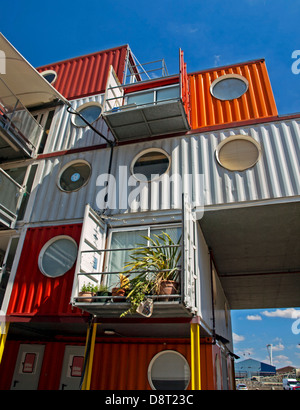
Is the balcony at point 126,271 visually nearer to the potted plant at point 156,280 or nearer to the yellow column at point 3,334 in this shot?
the potted plant at point 156,280

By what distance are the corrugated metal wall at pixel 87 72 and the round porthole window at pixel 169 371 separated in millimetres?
9949

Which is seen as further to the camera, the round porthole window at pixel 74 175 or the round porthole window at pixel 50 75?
the round porthole window at pixel 50 75

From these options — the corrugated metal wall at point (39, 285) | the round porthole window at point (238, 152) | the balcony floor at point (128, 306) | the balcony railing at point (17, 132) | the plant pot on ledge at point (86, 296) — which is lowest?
the balcony floor at point (128, 306)

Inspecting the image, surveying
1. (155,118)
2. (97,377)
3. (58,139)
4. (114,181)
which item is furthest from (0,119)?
(97,377)

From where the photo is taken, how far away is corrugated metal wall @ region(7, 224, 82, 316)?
825 cm

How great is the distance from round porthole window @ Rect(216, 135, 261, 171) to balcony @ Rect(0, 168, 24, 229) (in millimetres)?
6642

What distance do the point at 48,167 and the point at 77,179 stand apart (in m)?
1.36

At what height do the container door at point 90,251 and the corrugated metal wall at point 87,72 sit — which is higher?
the corrugated metal wall at point 87,72

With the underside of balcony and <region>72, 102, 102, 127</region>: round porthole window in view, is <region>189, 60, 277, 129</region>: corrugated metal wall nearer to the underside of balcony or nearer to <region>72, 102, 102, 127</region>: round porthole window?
<region>72, 102, 102, 127</region>: round porthole window

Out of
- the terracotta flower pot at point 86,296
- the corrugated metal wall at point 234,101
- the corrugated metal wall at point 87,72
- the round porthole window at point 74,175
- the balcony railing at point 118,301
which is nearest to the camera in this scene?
the balcony railing at point 118,301

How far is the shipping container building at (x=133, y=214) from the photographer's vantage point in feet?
25.9

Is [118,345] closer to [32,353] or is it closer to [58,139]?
[32,353]

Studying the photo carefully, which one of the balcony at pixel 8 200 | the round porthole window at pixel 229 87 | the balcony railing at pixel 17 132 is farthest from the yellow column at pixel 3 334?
the round porthole window at pixel 229 87

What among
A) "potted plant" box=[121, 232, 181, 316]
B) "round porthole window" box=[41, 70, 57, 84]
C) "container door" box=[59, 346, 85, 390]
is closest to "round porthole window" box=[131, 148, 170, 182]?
"potted plant" box=[121, 232, 181, 316]
